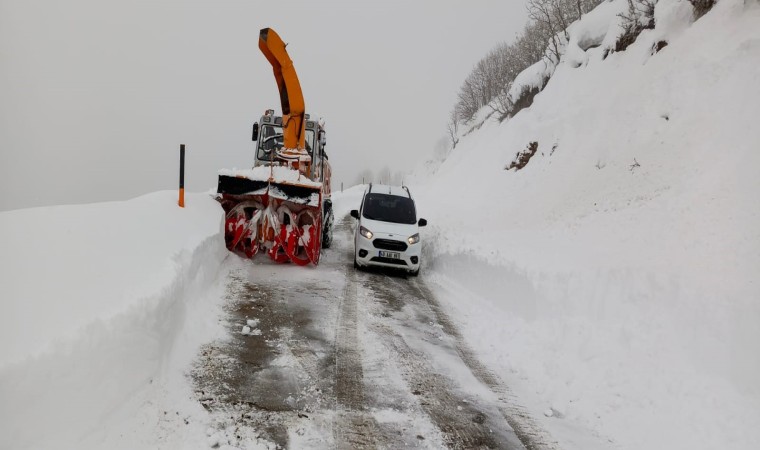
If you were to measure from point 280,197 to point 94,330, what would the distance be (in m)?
5.98

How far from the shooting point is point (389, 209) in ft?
37.6

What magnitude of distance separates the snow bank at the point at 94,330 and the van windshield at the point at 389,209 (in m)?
5.34

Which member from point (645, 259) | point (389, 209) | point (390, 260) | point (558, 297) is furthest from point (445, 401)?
point (389, 209)

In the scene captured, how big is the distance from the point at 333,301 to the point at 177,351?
3.21 metres

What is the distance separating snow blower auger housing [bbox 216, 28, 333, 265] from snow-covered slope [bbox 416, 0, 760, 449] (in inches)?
135

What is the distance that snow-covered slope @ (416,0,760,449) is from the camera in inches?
192

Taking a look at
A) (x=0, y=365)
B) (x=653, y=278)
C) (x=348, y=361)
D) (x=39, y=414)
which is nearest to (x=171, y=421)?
(x=39, y=414)

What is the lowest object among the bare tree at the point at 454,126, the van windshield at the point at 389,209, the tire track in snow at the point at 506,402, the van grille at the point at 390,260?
the tire track in snow at the point at 506,402

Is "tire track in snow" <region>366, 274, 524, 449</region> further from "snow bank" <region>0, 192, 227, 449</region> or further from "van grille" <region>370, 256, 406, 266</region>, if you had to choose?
"van grille" <region>370, 256, 406, 266</region>

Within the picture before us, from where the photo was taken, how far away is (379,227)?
34.4ft

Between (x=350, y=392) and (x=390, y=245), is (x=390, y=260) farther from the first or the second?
(x=350, y=392)

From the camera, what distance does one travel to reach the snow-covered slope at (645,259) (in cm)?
489

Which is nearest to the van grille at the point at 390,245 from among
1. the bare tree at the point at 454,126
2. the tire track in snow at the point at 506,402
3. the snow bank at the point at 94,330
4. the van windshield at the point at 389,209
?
the van windshield at the point at 389,209

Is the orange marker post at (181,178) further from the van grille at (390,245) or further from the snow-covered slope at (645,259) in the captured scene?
the snow-covered slope at (645,259)
